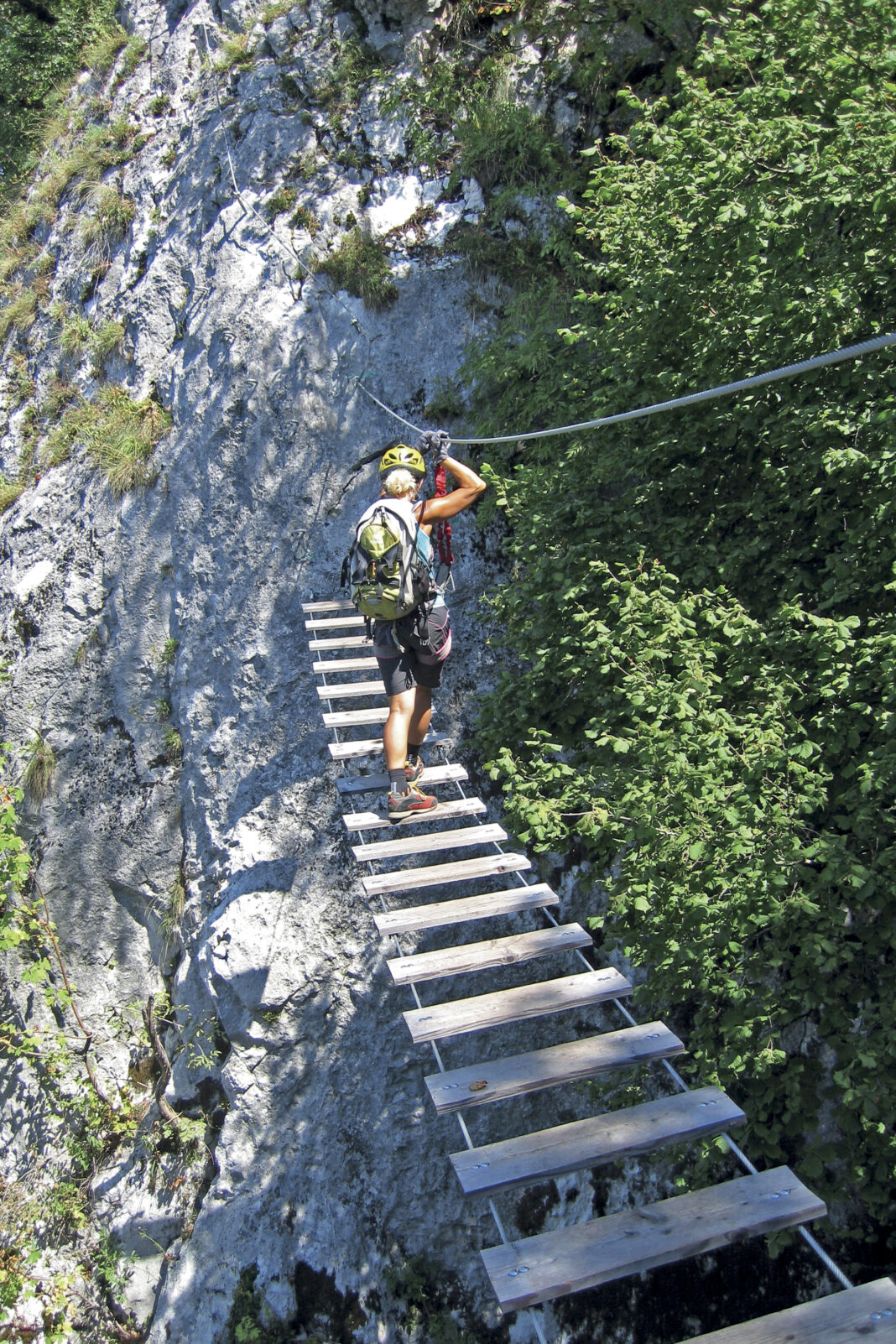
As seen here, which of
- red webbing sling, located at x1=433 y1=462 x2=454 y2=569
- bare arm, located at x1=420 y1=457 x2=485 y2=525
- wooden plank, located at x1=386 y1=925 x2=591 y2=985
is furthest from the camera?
red webbing sling, located at x1=433 y1=462 x2=454 y2=569

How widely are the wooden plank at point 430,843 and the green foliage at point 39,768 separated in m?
3.74

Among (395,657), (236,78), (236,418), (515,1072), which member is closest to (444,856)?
(395,657)

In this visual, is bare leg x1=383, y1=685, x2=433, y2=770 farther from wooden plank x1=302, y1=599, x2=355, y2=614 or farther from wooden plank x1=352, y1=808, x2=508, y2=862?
wooden plank x1=302, y1=599, x2=355, y2=614

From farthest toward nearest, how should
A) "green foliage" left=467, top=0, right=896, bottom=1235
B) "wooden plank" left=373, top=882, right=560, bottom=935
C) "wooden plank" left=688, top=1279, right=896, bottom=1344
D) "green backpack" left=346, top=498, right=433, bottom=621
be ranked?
"green backpack" left=346, top=498, right=433, bottom=621, "wooden plank" left=373, top=882, right=560, bottom=935, "green foliage" left=467, top=0, right=896, bottom=1235, "wooden plank" left=688, top=1279, right=896, bottom=1344

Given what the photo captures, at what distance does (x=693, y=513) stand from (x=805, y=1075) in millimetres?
2752

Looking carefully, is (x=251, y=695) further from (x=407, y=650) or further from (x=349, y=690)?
(x=407, y=650)

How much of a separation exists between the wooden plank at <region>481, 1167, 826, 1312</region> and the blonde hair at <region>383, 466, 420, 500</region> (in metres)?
3.56

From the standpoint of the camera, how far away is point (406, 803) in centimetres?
488

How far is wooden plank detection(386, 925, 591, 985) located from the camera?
3.88 m

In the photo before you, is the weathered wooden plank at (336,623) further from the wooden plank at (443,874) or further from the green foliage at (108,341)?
the green foliage at (108,341)

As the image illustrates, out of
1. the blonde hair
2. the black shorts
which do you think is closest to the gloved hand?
the blonde hair

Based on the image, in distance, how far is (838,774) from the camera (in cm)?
377

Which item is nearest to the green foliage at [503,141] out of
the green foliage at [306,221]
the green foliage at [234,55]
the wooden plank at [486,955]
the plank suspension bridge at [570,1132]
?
the green foliage at [306,221]

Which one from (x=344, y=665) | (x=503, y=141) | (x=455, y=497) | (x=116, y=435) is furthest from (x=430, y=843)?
(x=503, y=141)
